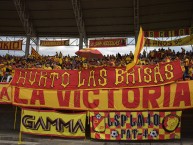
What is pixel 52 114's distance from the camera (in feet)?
35.9

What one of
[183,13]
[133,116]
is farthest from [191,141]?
[183,13]

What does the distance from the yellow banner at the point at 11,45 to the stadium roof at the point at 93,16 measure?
135 centimetres

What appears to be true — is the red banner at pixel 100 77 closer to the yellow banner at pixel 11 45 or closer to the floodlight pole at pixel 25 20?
the floodlight pole at pixel 25 20

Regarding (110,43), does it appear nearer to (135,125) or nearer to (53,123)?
(53,123)

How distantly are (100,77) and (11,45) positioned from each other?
22.9 meters

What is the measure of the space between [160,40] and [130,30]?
4419mm

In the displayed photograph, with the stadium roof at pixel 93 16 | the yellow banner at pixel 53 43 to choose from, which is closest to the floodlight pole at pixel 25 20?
the stadium roof at pixel 93 16

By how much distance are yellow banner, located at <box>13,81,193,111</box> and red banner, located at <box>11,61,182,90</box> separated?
18 cm

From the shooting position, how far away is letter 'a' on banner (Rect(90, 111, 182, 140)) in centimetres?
Answer: 1002

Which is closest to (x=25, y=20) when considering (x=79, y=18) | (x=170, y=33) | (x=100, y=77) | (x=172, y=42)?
(x=79, y=18)

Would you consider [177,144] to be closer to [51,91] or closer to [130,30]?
[51,91]

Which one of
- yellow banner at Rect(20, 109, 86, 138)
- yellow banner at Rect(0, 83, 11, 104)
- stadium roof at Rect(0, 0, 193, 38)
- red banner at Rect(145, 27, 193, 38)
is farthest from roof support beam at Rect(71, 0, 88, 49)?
yellow banner at Rect(20, 109, 86, 138)

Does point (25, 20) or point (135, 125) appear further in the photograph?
point (25, 20)

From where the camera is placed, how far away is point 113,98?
34.0 feet
